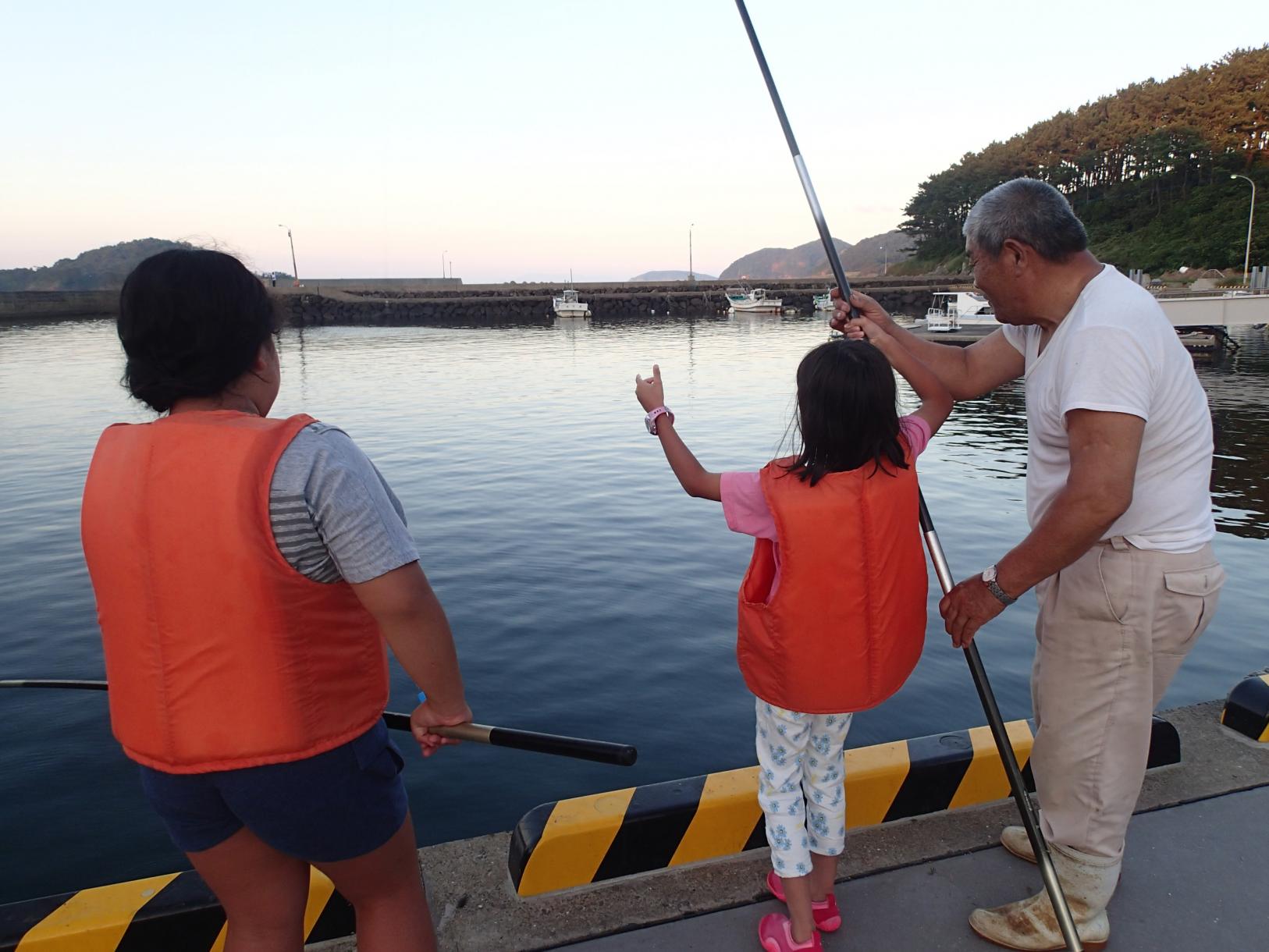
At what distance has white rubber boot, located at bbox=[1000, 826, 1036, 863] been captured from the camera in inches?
110

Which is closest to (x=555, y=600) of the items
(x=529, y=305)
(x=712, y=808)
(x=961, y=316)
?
(x=712, y=808)

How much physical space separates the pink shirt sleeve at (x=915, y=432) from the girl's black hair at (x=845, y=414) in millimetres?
217

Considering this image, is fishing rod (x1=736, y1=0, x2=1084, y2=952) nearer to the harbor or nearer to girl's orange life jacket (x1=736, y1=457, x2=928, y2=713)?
girl's orange life jacket (x1=736, y1=457, x2=928, y2=713)

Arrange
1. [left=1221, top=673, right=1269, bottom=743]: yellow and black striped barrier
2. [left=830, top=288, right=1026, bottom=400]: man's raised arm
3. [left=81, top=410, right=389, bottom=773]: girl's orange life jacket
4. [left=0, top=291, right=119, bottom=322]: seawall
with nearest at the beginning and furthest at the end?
[left=81, top=410, right=389, bottom=773]: girl's orange life jacket < [left=830, top=288, right=1026, bottom=400]: man's raised arm < [left=1221, top=673, right=1269, bottom=743]: yellow and black striped barrier < [left=0, top=291, right=119, bottom=322]: seawall

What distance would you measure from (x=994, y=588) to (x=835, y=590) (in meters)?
0.50

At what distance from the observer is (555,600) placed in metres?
7.85

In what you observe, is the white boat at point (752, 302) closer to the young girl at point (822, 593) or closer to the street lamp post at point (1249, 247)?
the street lamp post at point (1249, 247)

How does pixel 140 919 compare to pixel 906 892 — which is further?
pixel 906 892

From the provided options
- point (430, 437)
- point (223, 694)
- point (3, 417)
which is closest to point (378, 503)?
point (223, 694)

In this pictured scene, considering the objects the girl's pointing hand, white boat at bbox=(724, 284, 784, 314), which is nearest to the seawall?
white boat at bbox=(724, 284, 784, 314)

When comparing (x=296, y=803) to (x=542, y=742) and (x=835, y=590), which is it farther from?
(x=835, y=590)

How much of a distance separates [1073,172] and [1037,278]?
10194cm

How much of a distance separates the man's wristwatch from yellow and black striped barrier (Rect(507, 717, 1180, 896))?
92cm

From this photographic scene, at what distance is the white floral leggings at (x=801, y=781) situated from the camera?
243cm
